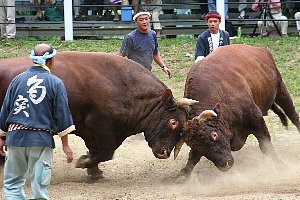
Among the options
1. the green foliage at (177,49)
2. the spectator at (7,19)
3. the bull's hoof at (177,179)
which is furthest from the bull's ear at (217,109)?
the spectator at (7,19)

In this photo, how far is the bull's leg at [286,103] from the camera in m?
11.6

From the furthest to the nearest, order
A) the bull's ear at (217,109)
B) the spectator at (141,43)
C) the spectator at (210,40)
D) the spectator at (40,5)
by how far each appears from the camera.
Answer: the spectator at (40,5) < the spectator at (141,43) < the spectator at (210,40) < the bull's ear at (217,109)

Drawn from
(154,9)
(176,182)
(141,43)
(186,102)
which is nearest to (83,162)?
(176,182)

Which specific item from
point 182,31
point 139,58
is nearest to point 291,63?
point 182,31

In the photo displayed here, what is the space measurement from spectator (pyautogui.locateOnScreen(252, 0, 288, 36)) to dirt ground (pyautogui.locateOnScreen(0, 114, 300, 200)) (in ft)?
24.9

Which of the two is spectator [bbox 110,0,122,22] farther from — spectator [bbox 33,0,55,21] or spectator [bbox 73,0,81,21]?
spectator [bbox 33,0,55,21]

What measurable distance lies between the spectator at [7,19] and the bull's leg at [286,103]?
Answer: 947 cm

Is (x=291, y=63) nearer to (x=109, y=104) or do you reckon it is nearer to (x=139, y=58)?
(x=139, y=58)

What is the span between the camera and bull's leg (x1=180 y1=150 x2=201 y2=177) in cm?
986

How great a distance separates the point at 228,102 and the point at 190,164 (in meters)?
0.91

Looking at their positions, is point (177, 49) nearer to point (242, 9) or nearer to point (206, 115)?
point (242, 9)

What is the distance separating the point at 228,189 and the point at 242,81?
5.00 feet

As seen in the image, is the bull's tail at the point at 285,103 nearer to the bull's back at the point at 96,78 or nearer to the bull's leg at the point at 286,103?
the bull's leg at the point at 286,103

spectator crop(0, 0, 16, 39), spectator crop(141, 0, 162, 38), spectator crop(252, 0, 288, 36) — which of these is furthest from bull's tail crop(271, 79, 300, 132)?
spectator crop(0, 0, 16, 39)
